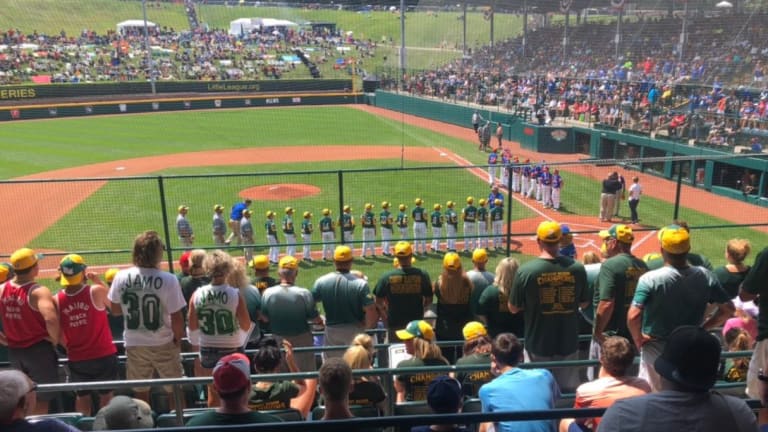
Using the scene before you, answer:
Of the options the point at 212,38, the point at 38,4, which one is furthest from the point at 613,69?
the point at 38,4

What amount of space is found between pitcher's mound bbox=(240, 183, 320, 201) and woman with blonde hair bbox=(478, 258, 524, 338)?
50.5 feet

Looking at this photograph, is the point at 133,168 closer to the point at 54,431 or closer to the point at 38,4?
the point at 54,431

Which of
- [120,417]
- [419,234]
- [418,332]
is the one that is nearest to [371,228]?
[419,234]

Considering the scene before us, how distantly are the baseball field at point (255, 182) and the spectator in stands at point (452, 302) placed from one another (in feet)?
11.7

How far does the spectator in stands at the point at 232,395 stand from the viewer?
3.15m

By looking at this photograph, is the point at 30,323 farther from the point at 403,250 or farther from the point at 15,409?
the point at 403,250

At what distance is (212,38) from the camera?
64312mm

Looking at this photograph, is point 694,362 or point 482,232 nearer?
point 694,362

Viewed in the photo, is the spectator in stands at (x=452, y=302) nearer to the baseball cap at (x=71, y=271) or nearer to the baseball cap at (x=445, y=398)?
the baseball cap at (x=445, y=398)

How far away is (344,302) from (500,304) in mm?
1617

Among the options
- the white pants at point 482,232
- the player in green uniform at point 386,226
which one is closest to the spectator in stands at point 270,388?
the player in green uniform at point 386,226

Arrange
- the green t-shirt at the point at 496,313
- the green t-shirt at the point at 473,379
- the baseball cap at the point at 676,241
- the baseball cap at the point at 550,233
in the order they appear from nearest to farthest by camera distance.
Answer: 1. the baseball cap at the point at 676,241
2. the green t-shirt at the point at 473,379
3. the baseball cap at the point at 550,233
4. the green t-shirt at the point at 496,313

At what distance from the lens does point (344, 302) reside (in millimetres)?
6391

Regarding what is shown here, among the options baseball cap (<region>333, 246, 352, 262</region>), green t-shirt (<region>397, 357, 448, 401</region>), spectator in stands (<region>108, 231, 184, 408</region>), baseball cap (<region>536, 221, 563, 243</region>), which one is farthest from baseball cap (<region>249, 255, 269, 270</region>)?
baseball cap (<region>536, 221, 563, 243</region>)
